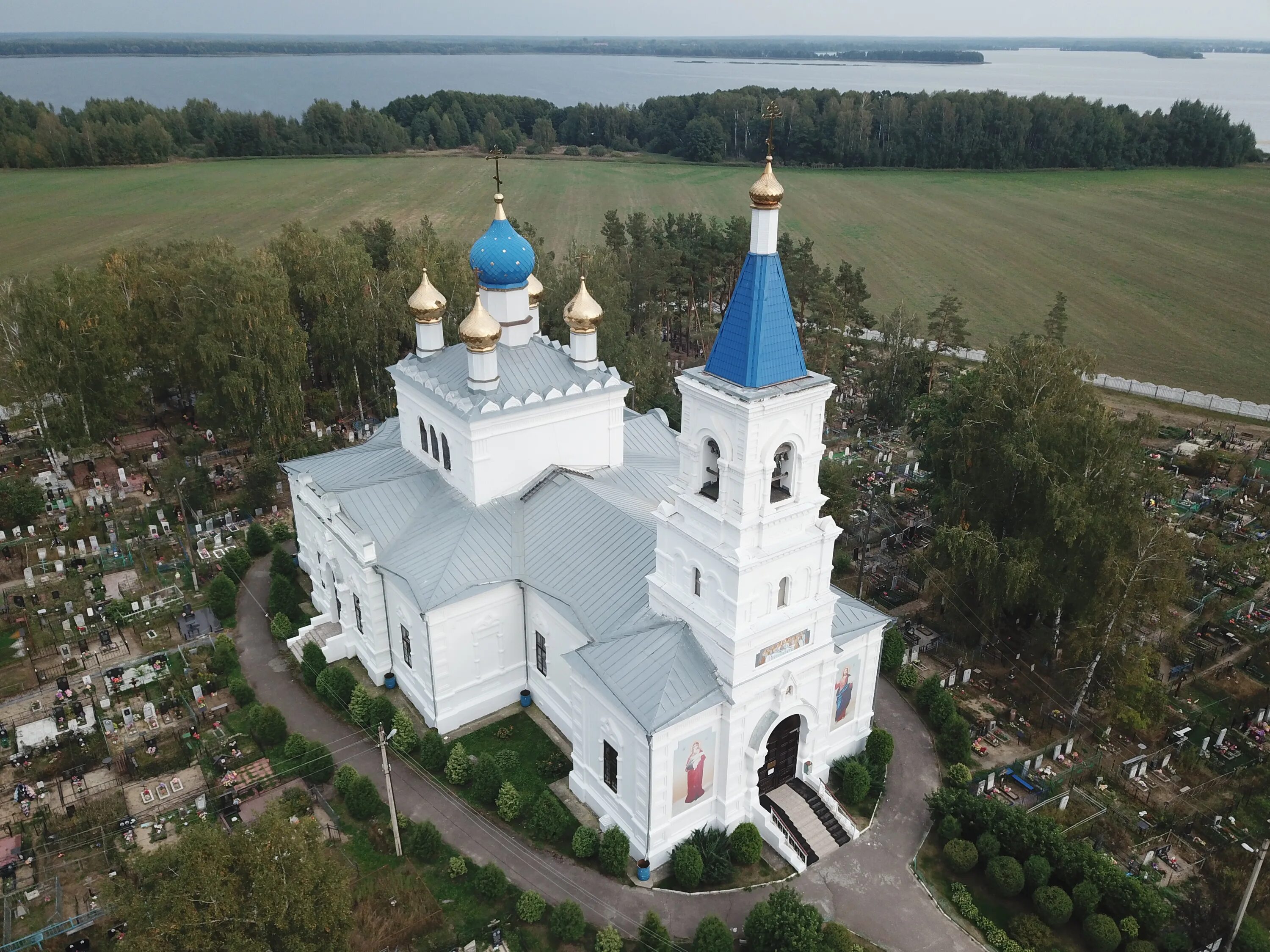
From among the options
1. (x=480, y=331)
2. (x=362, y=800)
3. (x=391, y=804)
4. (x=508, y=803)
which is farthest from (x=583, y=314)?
(x=362, y=800)

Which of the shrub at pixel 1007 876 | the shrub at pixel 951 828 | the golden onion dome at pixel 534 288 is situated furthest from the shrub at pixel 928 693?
the golden onion dome at pixel 534 288

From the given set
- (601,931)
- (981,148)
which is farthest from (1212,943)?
(981,148)

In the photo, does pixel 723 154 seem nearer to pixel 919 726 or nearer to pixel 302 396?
pixel 302 396

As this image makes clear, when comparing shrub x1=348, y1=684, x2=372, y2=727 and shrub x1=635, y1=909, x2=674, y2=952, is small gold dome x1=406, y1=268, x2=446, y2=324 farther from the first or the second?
shrub x1=635, y1=909, x2=674, y2=952

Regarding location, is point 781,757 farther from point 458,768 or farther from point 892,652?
point 458,768

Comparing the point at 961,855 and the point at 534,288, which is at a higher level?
the point at 534,288

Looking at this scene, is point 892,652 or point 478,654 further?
point 892,652
